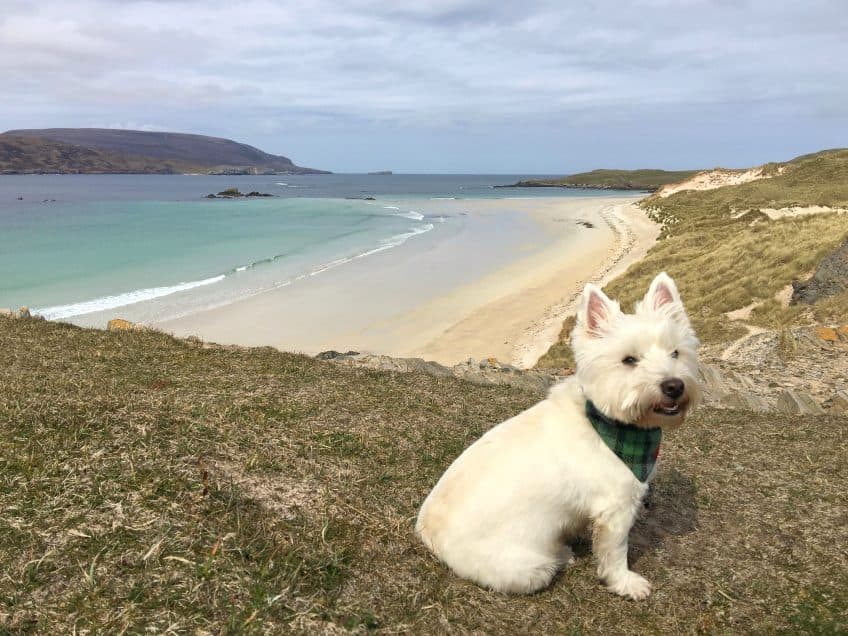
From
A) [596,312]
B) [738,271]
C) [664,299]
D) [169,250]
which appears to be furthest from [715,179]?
[596,312]

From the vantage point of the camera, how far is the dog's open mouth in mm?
3805

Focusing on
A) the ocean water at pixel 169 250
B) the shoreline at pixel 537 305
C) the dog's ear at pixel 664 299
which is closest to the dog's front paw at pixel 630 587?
the dog's ear at pixel 664 299

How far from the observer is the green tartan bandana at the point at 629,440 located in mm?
4129

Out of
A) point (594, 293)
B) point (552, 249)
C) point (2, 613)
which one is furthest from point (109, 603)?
point (552, 249)

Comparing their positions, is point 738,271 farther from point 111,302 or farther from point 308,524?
point 111,302

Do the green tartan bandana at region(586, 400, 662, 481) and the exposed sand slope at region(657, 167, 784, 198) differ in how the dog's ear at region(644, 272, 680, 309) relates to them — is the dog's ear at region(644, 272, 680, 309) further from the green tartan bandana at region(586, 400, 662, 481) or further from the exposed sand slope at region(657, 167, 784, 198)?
the exposed sand slope at region(657, 167, 784, 198)

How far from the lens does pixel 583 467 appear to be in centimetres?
413

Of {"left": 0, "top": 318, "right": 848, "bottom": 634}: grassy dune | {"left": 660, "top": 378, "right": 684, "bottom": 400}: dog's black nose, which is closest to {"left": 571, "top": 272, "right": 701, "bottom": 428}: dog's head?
{"left": 660, "top": 378, "right": 684, "bottom": 400}: dog's black nose

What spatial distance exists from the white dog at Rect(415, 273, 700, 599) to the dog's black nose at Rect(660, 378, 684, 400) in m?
0.07

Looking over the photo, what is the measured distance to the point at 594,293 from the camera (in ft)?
13.3

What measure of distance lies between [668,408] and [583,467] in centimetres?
71

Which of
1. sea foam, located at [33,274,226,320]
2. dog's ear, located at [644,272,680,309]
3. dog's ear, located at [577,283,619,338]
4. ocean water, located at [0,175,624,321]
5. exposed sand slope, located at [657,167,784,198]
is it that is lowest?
sea foam, located at [33,274,226,320]

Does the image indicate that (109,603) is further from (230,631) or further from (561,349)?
(561,349)

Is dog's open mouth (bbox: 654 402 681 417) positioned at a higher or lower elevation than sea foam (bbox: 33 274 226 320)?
higher
